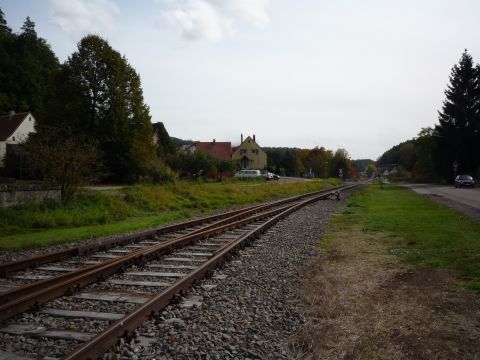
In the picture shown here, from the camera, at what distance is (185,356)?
406cm

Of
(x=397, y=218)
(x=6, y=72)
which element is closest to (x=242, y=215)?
(x=397, y=218)

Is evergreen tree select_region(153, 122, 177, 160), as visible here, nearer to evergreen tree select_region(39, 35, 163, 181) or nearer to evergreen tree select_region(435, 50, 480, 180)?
evergreen tree select_region(39, 35, 163, 181)

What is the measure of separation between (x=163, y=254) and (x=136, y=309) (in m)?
4.07

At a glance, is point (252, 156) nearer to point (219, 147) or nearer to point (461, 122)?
point (219, 147)

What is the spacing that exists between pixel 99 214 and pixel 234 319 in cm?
1141

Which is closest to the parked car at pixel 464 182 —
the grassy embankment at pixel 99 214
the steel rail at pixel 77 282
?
the grassy embankment at pixel 99 214

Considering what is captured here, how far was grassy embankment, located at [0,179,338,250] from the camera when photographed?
11.9m

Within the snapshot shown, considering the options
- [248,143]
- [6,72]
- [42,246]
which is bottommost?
[42,246]

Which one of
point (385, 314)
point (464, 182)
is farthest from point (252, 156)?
point (385, 314)

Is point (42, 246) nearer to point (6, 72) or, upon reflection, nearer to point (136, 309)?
point (136, 309)

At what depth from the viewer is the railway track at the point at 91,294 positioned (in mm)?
4293

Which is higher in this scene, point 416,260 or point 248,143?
point 248,143

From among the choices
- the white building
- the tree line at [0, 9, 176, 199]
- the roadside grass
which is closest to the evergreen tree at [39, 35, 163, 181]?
the tree line at [0, 9, 176, 199]

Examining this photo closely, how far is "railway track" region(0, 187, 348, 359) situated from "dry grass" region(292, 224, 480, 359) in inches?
74.3
